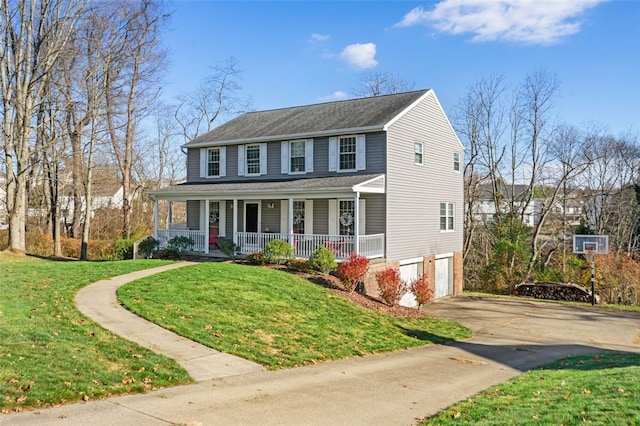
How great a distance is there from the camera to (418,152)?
24.2m

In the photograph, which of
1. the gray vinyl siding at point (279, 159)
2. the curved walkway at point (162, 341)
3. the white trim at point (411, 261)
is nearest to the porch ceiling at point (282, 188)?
the gray vinyl siding at point (279, 159)

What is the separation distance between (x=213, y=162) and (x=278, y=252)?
31.1 ft

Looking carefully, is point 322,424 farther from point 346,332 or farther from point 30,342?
point 346,332

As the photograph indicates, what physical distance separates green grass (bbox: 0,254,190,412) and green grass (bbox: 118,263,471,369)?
5.32ft

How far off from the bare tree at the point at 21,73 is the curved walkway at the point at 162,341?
52.0 ft

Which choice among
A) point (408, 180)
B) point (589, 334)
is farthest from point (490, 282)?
point (589, 334)

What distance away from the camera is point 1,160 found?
85.3 feet

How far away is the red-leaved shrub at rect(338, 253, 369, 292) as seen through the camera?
58.6 ft

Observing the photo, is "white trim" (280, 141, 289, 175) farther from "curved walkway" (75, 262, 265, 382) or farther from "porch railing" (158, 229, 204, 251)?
"curved walkway" (75, 262, 265, 382)

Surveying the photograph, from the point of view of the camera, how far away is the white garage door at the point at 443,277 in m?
26.7

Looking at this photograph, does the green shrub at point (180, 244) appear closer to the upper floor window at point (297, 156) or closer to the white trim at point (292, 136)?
the upper floor window at point (297, 156)

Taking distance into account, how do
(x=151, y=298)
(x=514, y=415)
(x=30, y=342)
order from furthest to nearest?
(x=151, y=298) < (x=30, y=342) < (x=514, y=415)

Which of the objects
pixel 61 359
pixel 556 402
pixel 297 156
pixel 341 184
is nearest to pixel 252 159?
pixel 297 156

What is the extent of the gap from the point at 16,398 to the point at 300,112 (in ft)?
73.9
